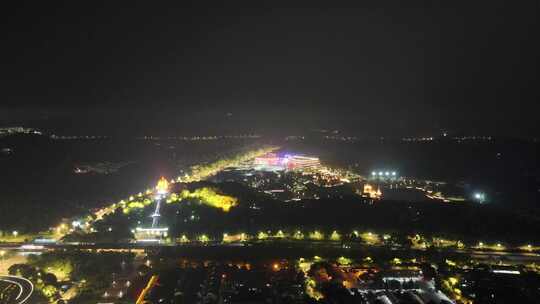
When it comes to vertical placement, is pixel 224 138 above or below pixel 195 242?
above

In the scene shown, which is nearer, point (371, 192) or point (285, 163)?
point (371, 192)

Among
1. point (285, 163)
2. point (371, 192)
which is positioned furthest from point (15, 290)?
point (285, 163)

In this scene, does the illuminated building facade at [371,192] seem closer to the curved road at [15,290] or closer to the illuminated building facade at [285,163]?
the illuminated building facade at [285,163]

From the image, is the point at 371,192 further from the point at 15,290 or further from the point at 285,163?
the point at 15,290

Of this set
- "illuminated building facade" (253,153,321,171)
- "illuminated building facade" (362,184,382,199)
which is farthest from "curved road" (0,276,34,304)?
"illuminated building facade" (253,153,321,171)

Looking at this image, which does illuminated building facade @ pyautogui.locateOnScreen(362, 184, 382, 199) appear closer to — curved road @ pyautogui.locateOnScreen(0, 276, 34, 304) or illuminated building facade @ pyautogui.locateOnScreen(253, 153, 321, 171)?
illuminated building facade @ pyautogui.locateOnScreen(253, 153, 321, 171)

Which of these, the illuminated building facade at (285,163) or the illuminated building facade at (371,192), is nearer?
the illuminated building facade at (371,192)

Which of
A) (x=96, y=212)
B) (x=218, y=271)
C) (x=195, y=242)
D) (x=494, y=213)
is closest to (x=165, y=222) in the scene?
(x=195, y=242)

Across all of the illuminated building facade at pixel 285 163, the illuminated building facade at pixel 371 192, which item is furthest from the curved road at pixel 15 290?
the illuminated building facade at pixel 285 163

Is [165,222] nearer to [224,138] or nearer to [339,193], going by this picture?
[339,193]
